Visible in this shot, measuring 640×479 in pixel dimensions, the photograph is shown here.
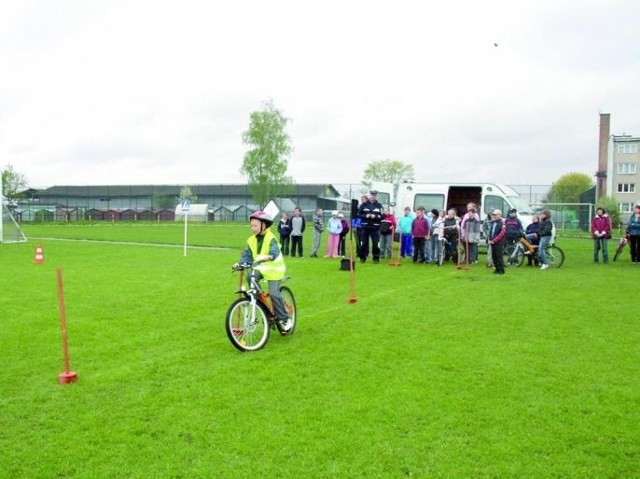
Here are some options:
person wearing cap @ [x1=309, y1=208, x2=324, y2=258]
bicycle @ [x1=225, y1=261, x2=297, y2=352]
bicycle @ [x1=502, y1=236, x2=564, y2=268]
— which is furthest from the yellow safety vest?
person wearing cap @ [x1=309, y1=208, x2=324, y2=258]

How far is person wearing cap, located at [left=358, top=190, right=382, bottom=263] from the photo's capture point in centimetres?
1969

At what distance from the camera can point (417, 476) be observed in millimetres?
4453

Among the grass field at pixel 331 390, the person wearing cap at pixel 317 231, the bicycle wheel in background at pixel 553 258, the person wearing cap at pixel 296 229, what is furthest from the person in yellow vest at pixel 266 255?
the person wearing cap at pixel 317 231

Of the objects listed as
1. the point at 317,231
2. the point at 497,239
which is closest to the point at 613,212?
the point at 317,231

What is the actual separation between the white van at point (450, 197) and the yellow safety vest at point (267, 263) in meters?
15.9

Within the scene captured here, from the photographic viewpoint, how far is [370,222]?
64.9 ft

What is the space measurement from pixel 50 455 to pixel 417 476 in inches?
108

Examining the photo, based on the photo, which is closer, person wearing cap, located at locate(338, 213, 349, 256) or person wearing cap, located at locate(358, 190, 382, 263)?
person wearing cap, located at locate(358, 190, 382, 263)

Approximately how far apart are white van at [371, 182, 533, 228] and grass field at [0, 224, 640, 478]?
1122 cm

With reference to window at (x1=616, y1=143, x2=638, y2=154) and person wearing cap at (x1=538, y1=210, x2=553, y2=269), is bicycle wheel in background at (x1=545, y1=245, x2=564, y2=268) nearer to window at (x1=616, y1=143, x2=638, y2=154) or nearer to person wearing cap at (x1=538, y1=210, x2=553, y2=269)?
person wearing cap at (x1=538, y1=210, x2=553, y2=269)

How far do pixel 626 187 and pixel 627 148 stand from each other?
15.7 ft

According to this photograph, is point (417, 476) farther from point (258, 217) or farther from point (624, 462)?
point (258, 217)

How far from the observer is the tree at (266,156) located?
266 ft

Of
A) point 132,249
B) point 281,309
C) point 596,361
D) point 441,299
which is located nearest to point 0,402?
point 281,309
